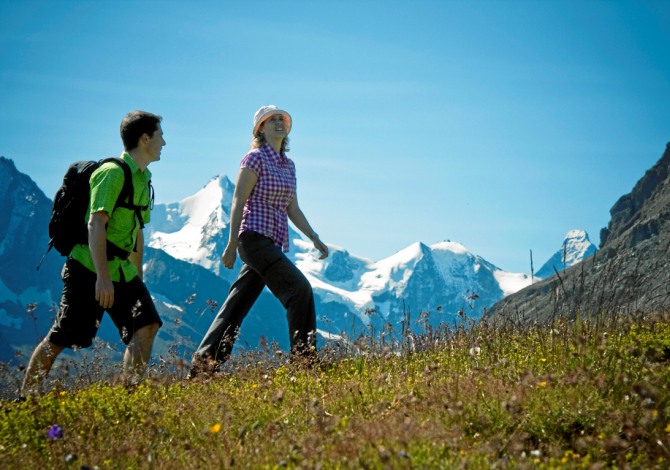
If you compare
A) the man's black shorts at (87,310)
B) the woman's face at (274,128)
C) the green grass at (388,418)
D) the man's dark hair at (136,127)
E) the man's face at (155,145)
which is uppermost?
the woman's face at (274,128)

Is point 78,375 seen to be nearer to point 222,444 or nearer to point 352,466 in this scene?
point 222,444

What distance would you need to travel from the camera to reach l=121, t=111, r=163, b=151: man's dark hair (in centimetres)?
718

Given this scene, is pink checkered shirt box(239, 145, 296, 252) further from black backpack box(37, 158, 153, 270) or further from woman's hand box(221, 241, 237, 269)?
black backpack box(37, 158, 153, 270)

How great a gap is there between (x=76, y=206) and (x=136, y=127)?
3.21 feet

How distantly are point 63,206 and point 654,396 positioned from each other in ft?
17.8

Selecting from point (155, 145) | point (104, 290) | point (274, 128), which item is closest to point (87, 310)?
point (104, 290)

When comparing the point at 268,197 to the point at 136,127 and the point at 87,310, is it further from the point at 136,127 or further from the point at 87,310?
the point at 87,310

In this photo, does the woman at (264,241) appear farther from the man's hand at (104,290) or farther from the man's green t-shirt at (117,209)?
the man's hand at (104,290)

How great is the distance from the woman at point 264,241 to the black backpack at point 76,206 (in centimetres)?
139

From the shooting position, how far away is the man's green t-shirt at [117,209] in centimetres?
666

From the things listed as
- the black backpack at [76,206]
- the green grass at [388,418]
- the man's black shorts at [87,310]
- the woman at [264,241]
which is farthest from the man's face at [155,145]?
the green grass at [388,418]

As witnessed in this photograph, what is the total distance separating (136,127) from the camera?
7184mm

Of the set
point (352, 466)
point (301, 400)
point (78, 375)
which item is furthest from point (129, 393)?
point (352, 466)

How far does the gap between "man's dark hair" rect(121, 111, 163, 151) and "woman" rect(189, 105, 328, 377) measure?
126 centimetres
